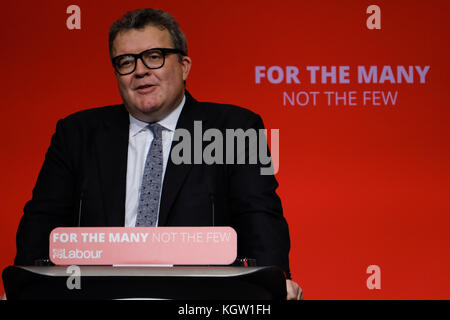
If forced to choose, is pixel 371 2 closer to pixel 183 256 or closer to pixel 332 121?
pixel 332 121

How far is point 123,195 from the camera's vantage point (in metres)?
1.65

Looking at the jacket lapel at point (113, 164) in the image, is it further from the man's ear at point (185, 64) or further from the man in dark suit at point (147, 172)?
the man's ear at point (185, 64)

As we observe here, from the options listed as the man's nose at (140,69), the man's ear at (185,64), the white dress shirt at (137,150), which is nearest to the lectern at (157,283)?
the white dress shirt at (137,150)

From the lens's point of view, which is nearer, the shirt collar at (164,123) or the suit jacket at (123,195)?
the suit jacket at (123,195)

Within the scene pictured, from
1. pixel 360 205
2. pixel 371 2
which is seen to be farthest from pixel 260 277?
pixel 371 2

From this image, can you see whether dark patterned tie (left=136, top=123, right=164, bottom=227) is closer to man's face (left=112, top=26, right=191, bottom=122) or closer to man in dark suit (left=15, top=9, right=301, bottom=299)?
man in dark suit (left=15, top=9, right=301, bottom=299)

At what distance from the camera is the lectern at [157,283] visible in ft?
2.79

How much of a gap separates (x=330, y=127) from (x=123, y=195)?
1249 millimetres

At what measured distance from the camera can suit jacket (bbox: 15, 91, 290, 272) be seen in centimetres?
155

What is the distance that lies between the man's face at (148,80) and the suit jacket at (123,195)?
0.24ft

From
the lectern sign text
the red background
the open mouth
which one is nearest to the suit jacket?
the open mouth

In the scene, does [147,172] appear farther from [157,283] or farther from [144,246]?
[157,283]

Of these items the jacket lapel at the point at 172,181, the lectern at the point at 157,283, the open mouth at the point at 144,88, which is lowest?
the lectern at the point at 157,283

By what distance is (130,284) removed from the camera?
0.85 metres
